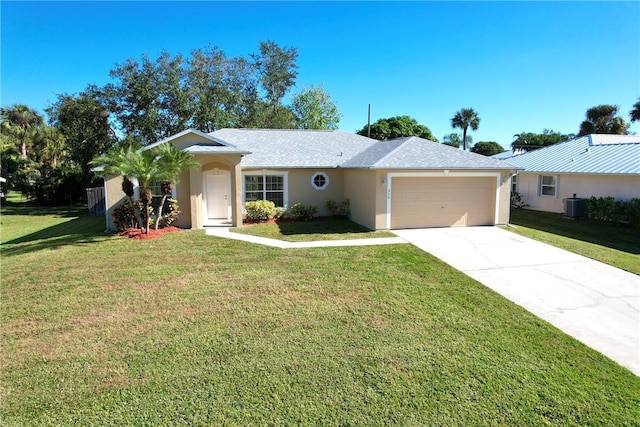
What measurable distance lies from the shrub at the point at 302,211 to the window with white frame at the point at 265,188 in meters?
0.80

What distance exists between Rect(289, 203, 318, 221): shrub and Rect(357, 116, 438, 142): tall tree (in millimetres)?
32148

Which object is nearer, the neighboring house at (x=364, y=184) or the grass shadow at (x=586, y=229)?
the grass shadow at (x=586, y=229)

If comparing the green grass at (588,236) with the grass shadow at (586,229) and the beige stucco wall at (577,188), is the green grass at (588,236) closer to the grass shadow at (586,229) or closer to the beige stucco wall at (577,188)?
the grass shadow at (586,229)

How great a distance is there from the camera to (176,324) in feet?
22.0

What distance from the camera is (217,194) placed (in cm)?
1770

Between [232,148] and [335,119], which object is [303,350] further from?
[335,119]

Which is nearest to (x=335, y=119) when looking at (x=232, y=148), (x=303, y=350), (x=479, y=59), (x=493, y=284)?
(x=479, y=59)

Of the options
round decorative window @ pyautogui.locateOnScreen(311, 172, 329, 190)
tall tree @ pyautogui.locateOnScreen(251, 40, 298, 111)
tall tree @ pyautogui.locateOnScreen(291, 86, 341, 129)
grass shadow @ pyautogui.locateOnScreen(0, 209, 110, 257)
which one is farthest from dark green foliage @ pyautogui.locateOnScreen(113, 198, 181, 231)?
tall tree @ pyautogui.locateOnScreen(291, 86, 341, 129)

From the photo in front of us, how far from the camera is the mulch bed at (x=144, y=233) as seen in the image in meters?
14.0

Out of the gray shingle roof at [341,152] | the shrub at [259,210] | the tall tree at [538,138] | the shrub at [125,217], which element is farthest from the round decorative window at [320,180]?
the tall tree at [538,138]

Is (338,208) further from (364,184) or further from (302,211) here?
(364,184)

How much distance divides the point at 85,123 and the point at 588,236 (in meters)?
31.8

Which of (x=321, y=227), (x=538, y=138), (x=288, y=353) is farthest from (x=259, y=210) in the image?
(x=538, y=138)

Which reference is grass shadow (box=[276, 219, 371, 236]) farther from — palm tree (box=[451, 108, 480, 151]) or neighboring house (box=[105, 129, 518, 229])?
palm tree (box=[451, 108, 480, 151])
